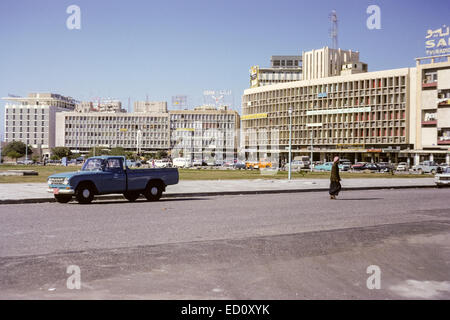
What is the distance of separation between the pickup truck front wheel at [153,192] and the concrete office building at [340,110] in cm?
9603

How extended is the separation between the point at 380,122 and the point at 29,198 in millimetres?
104271

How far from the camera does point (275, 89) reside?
14000 centimetres

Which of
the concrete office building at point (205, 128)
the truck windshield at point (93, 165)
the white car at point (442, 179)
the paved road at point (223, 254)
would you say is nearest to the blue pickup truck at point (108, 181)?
the truck windshield at point (93, 165)

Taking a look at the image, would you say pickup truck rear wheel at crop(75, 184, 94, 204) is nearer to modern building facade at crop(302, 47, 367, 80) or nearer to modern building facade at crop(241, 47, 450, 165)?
modern building facade at crop(241, 47, 450, 165)

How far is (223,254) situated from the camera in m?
8.82

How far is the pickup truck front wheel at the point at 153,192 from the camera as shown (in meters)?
20.5

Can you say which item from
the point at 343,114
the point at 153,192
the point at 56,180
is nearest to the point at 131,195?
the point at 153,192

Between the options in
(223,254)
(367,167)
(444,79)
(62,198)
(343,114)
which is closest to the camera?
(223,254)

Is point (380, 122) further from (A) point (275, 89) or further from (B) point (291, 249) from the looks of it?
(B) point (291, 249)

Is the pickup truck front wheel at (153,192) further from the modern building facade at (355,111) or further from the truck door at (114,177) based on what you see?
the modern building facade at (355,111)

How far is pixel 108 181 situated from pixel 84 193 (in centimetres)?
98

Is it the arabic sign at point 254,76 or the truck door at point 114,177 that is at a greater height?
the arabic sign at point 254,76

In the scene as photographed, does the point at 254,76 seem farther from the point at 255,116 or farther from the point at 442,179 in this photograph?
the point at 442,179
